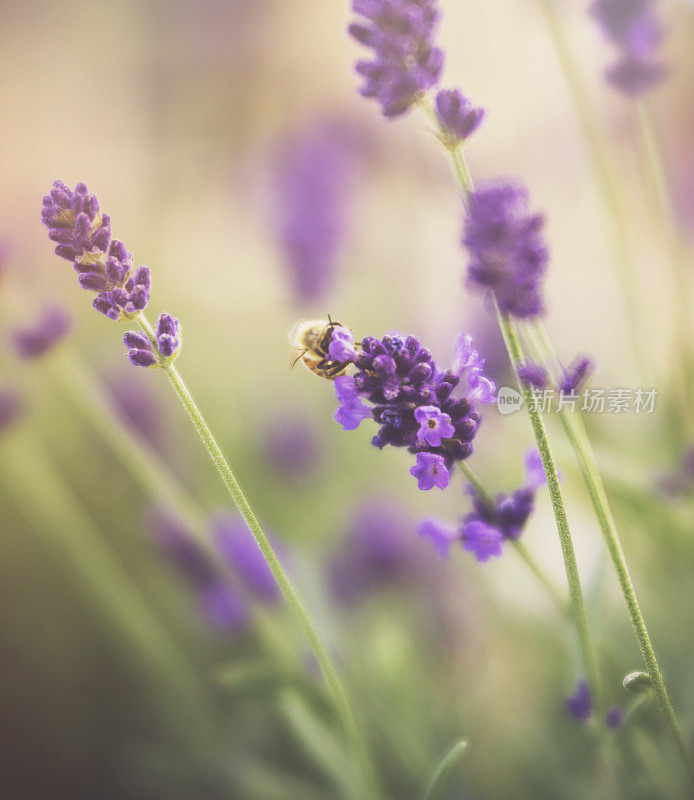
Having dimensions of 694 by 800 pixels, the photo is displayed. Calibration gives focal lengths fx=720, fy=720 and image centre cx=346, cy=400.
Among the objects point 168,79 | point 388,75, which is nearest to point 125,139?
point 168,79

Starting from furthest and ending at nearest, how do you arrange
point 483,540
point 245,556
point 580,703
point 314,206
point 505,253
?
point 314,206 → point 245,556 → point 580,703 → point 483,540 → point 505,253

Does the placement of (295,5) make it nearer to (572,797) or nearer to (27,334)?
(27,334)

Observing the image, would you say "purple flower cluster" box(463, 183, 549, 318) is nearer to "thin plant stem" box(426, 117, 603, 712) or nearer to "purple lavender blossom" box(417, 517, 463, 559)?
"thin plant stem" box(426, 117, 603, 712)

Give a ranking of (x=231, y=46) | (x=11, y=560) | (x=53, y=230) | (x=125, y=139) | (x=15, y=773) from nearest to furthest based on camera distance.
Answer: (x=53, y=230), (x=15, y=773), (x=11, y=560), (x=125, y=139), (x=231, y=46)

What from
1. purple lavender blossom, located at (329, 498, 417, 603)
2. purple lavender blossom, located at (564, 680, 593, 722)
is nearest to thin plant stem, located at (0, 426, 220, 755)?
purple lavender blossom, located at (329, 498, 417, 603)

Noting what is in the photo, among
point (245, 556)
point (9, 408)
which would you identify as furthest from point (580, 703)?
point (9, 408)

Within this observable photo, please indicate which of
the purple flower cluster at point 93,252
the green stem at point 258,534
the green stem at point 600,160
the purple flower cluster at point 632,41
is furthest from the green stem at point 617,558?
the purple flower cluster at point 632,41

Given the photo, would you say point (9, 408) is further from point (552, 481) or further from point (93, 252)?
point (552, 481)
